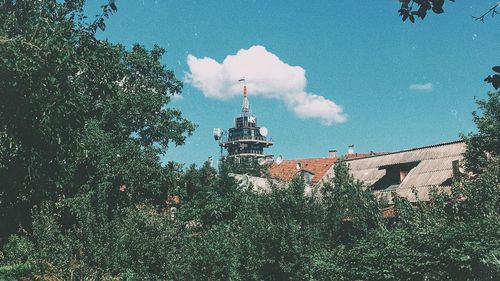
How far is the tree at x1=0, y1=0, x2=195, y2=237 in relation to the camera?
14.2 m

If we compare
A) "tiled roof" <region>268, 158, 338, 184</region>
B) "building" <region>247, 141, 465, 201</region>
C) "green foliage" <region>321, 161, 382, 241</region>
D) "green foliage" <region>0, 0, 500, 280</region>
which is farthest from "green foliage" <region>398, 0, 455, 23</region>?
"tiled roof" <region>268, 158, 338, 184</region>

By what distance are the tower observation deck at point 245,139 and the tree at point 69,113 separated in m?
56.6

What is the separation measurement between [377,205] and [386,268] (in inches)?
203

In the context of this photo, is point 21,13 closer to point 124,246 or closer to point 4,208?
point 4,208

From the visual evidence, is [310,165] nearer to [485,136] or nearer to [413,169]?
[413,169]

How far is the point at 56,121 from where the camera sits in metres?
15.1

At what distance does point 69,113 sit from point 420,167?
2341cm

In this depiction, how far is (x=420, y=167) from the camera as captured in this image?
31.4 m

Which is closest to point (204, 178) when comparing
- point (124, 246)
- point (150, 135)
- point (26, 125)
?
point (150, 135)

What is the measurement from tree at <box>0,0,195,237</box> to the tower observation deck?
56570 millimetres

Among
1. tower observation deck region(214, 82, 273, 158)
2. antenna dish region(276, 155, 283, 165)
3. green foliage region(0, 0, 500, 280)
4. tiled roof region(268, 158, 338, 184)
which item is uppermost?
tower observation deck region(214, 82, 273, 158)

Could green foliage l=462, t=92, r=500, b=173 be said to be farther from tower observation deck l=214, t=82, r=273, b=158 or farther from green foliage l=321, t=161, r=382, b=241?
tower observation deck l=214, t=82, r=273, b=158

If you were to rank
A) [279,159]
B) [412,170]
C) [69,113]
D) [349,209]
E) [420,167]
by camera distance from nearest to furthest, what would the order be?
[69,113] → [349,209] → [420,167] → [412,170] → [279,159]

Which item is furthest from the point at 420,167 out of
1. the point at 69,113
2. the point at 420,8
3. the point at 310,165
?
the point at 310,165
